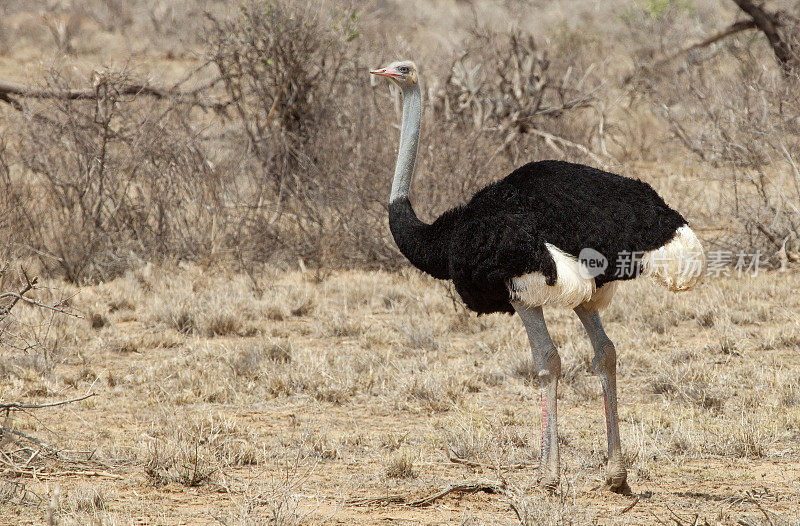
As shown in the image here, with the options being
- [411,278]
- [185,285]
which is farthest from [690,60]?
[185,285]

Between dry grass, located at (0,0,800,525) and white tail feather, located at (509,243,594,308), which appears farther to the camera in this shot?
dry grass, located at (0,0,800,525)

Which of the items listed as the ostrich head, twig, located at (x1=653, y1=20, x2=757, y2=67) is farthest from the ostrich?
twig, located at (x1=653, y1=20, x2=757, y2=67)

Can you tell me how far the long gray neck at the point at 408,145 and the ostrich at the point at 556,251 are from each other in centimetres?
36

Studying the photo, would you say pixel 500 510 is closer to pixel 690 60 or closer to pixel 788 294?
pixel 788 294

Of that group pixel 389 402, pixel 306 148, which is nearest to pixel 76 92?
pixel 306 148

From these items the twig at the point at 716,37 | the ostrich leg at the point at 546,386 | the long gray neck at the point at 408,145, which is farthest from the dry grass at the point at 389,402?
the twig at the point at 716,37

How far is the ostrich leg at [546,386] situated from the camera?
402cm

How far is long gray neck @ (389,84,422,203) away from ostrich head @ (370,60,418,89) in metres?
0.04

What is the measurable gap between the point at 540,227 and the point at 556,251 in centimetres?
12

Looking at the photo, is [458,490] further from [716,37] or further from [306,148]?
[716,37]

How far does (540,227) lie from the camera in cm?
397

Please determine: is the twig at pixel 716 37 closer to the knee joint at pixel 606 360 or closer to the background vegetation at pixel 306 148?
the background vegetation at pixel 306 148

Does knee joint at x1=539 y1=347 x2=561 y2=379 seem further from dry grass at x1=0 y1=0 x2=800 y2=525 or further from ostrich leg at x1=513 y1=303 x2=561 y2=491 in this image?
dry grass at x1=0 y1=0 x2=800 y2=525

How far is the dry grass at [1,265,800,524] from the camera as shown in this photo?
404 centimetres
